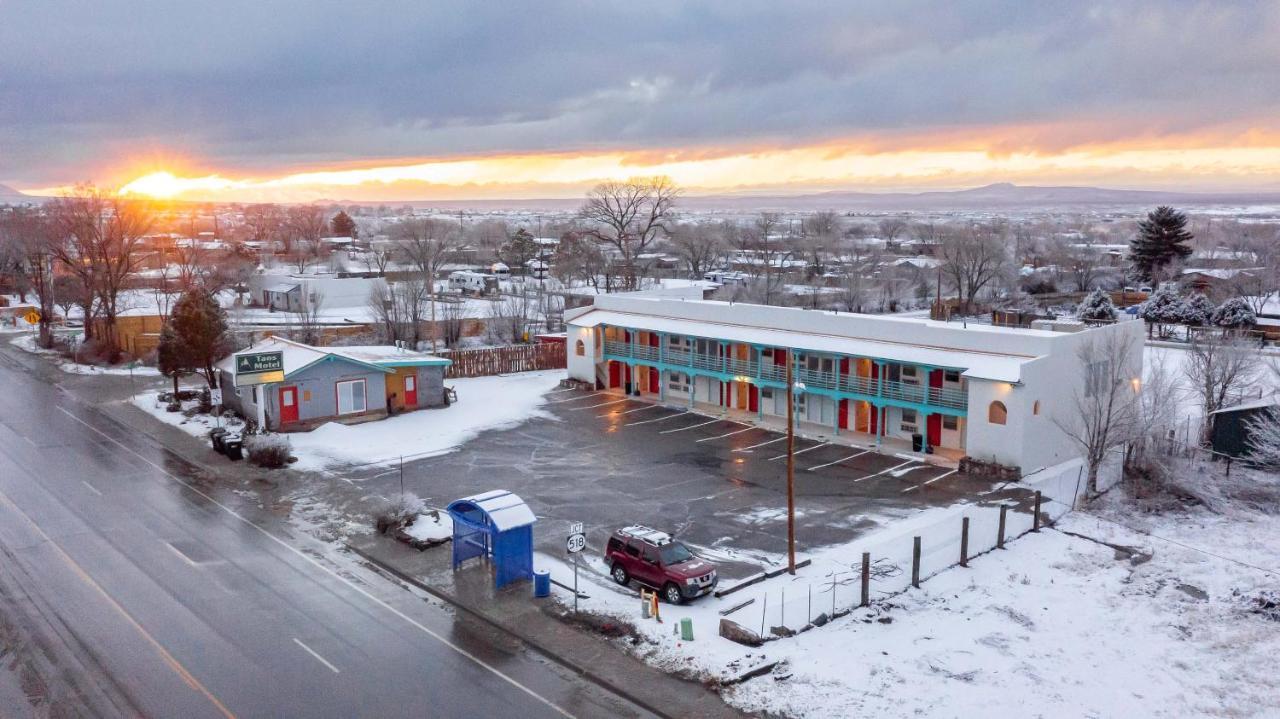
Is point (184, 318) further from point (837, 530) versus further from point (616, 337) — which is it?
point (837, 530)

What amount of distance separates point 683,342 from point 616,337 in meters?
4.25

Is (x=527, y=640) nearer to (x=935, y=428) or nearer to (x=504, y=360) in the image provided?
(x=935, y=428)

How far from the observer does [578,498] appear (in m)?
29.2

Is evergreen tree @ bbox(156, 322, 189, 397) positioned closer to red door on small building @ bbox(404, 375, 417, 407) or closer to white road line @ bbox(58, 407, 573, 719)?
white road line @ bbox(58, 407, 573, 719)

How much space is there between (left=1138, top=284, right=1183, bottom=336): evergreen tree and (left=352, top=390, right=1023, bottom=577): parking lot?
145ft

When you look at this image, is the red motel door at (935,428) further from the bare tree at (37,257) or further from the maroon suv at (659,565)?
the bare tree at (37,257)

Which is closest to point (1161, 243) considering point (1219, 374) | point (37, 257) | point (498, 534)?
point (1219, 374)

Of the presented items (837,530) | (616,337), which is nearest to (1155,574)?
(837,530)

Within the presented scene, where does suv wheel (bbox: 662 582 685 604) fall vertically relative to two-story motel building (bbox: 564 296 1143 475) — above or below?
below

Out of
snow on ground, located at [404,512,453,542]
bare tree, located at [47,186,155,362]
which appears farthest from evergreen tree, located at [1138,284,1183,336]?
bare tree, located at [47,186,155,362]

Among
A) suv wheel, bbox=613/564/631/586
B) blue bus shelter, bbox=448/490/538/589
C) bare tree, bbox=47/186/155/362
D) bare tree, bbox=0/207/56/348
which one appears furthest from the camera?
bare tree, bbox=0/207/56/348

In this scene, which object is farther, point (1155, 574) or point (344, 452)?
point (344, 452)

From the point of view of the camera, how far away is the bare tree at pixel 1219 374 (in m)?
37.9

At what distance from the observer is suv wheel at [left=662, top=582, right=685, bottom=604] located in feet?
69.0
